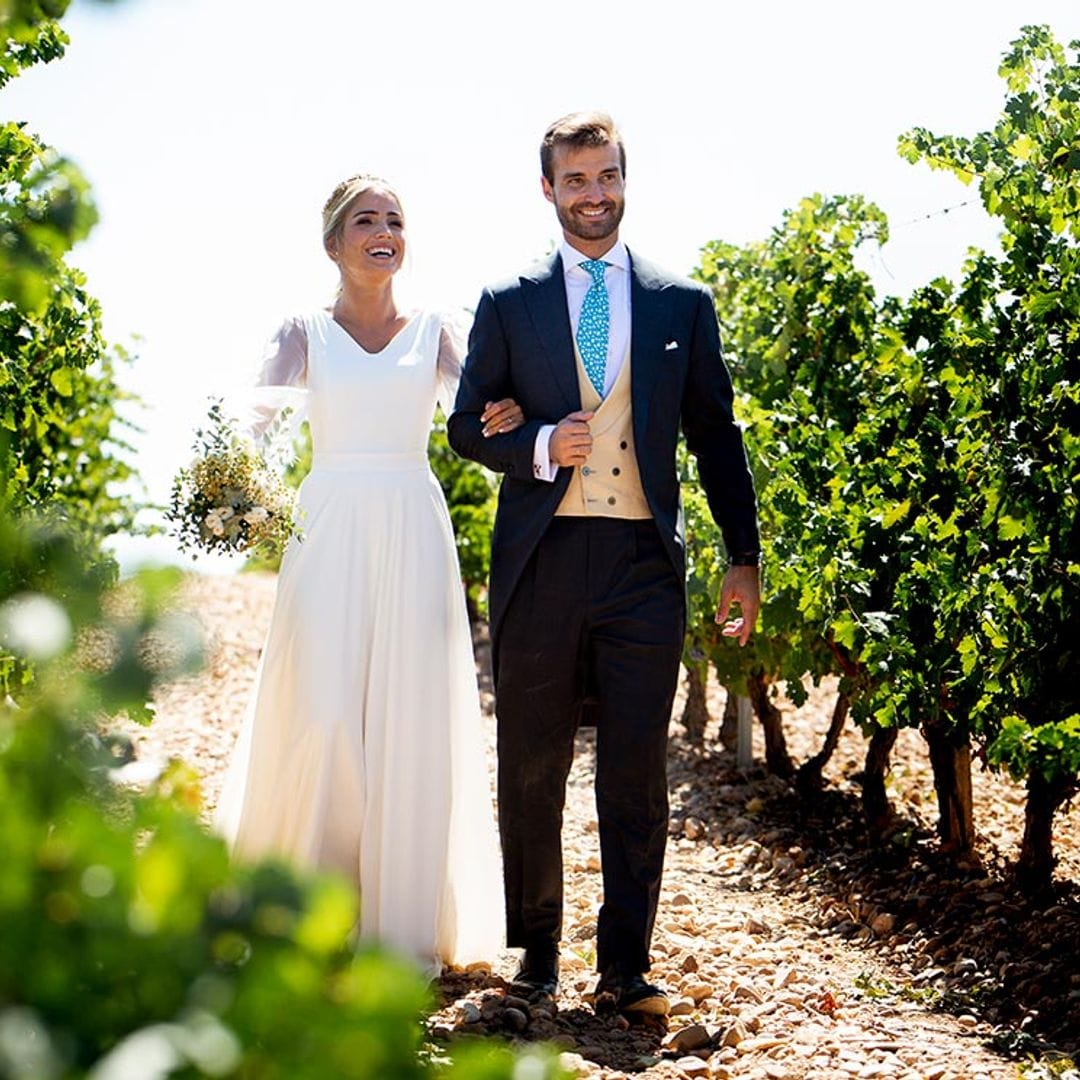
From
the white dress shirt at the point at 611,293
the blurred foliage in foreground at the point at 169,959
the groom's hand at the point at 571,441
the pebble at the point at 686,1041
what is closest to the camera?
the blurred foliage in foreground at the point at 169,959

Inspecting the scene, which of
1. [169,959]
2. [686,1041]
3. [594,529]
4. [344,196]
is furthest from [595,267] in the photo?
[169,959]

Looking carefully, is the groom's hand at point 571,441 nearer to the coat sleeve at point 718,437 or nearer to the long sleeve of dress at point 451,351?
the coat sleeve at point 718,437

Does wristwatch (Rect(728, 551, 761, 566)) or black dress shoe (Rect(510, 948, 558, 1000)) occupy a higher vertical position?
wristwatch (Rect(728, 551, 761, 566))

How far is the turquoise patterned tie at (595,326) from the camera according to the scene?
504cm

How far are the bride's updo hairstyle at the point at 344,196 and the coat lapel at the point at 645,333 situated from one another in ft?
2.83

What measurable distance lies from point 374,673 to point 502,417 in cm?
95

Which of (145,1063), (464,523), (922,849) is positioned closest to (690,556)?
(922,849)

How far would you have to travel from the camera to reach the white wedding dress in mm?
5398

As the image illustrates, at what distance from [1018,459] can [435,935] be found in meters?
2.15

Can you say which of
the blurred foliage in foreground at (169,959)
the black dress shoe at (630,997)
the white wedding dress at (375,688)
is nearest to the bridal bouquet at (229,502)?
the white wedding dress at (375,688)

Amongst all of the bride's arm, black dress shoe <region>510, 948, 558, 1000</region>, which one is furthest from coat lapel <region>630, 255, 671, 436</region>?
black dress shoe <region>510, 948, 558, 1000</region>

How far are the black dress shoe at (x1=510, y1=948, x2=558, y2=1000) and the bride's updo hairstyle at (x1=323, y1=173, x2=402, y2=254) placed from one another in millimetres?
2165

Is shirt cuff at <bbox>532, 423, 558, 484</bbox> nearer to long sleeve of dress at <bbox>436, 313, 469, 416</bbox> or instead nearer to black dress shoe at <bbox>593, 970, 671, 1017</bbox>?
long sleeve of dress at <bbox>436, 313, 469, 416</bbox>

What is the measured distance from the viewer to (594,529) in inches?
196
